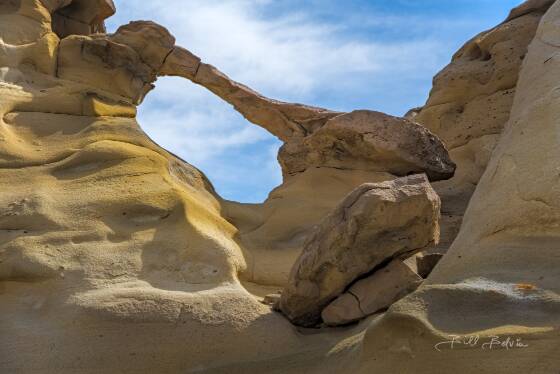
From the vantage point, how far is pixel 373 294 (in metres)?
5.04

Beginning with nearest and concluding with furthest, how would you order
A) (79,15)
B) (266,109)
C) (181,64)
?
1. (79,15)
2. (181,64)
3. (266,109)

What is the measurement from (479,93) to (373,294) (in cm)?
474

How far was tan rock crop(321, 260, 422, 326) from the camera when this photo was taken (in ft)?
16.4

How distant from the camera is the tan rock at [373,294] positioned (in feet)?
16.4

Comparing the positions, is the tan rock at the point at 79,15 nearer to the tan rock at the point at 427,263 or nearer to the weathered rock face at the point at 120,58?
the weathered rock face at the point at 120,58

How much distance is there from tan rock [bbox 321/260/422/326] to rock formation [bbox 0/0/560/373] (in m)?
0.01

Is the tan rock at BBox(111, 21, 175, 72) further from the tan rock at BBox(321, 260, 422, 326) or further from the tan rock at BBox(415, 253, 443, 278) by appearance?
the tan rock at BBox(321, 260, 422, 326)

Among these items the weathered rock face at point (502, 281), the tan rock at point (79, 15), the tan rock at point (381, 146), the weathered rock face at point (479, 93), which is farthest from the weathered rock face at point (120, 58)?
the weathered rock face at point (502, 281)

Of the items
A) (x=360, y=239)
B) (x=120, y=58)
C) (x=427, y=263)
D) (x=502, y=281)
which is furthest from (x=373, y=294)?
(x=120, y=58)

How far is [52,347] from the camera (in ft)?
15.5

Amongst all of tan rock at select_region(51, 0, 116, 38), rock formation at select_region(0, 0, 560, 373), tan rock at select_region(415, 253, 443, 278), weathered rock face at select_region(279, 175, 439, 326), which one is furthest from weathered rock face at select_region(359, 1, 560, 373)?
tan rock at select_region(51, 0, 116, 38)

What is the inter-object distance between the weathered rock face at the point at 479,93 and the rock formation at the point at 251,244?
1.60 feet

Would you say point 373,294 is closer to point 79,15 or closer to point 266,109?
point 79,15

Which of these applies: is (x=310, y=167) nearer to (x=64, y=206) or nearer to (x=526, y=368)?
(x=64, y=206)
